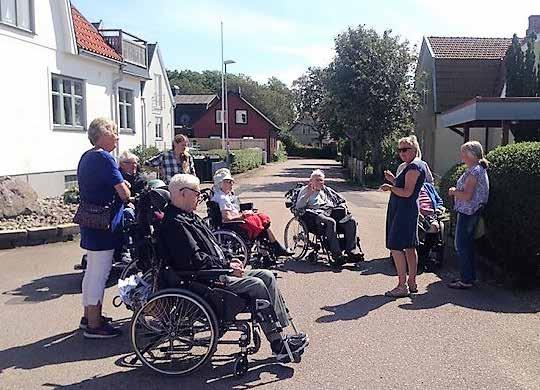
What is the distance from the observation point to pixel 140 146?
22.8m

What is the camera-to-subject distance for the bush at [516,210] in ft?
22.8

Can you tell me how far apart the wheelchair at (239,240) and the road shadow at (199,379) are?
2.98 metres

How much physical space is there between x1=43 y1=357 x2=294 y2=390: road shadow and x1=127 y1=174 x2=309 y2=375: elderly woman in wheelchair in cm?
7

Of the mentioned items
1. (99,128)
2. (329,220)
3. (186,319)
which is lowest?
(186,319)

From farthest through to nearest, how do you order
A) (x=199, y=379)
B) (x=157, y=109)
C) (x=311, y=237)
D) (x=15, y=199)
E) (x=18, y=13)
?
1. (x=157, y=109)
2. (x=18, y=13)
3. (x=15, y=199)
4. (x=311, y=237)
5. (x=199, y=379)

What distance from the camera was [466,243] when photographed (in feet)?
23.4

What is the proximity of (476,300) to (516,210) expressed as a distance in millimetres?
1248

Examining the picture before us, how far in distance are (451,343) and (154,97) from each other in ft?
109

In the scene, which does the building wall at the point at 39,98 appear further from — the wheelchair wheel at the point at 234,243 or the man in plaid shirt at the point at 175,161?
the wheelchair wheel at the point at 234,243

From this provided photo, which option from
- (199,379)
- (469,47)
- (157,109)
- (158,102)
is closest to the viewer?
(199,379)

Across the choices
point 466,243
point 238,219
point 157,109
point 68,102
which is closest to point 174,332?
point 238,219

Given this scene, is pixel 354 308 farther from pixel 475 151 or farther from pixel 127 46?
pixel 127 46

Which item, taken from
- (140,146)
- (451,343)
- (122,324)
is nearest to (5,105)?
(140,146)

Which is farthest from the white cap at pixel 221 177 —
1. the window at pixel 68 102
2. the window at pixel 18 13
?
the window at pixel 68 102
